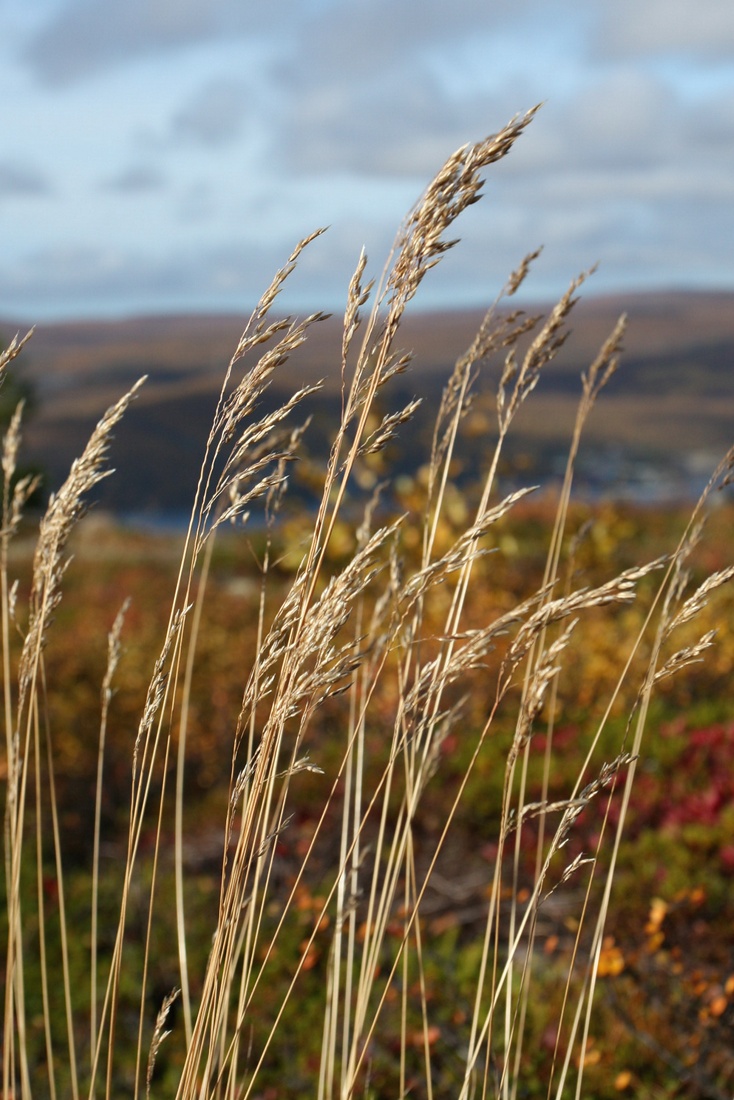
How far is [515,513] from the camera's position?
1584 cm

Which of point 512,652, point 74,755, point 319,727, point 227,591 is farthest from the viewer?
point 227,591

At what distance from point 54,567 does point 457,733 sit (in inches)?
154

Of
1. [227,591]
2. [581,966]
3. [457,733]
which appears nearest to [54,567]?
[581,966]

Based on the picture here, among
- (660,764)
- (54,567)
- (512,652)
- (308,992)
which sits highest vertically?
(54,567)

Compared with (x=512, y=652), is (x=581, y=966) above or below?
below

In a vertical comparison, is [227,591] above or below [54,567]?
below

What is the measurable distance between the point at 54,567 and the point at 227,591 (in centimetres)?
992

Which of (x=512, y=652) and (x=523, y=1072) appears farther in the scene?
(x=523, y=1072)

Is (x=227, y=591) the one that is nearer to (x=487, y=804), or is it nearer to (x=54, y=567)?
(x=487, y=804)

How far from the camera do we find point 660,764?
4379 millimetres

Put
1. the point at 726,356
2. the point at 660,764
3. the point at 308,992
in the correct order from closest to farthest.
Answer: the point at 308,992 < the point at 660,764 < the point at 726,356

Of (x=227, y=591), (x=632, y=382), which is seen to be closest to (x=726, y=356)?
(x=632, y=382)

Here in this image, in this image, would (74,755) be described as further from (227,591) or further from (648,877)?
(227,591)

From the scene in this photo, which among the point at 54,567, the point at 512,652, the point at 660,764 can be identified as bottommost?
the point at 660,764
